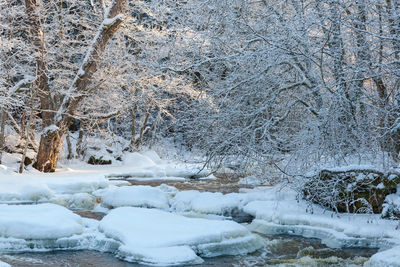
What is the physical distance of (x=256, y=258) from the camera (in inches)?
301

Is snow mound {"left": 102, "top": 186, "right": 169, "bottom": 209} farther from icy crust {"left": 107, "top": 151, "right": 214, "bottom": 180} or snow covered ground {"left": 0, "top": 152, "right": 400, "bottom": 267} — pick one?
icy crust {"left": 107, "top": 151, "right": 214, "bottom": 180}

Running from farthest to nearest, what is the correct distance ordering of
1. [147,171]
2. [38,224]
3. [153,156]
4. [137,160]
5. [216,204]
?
[153,156] → [137,160] → [147,171] → [216,204] → [38,224]

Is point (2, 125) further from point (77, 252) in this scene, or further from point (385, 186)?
point (385, 186)

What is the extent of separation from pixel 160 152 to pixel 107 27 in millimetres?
10492

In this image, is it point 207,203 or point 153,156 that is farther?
point 153,156

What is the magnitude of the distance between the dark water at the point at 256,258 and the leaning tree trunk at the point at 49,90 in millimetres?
9969

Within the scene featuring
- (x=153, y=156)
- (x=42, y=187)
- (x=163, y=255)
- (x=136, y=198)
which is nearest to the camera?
(x=163, y=255)

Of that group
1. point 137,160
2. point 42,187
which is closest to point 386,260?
point 42,187

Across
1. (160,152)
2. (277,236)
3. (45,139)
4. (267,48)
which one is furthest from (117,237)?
(160,152)

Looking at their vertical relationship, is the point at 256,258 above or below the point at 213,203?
below

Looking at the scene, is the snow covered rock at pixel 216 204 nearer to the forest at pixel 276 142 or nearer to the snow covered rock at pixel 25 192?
the forest at pixel 276 142

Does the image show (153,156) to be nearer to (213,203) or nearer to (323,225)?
(213,203)

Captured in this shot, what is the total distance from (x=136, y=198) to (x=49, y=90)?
774 cm

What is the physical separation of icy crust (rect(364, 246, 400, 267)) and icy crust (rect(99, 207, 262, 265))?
82.7 inches
